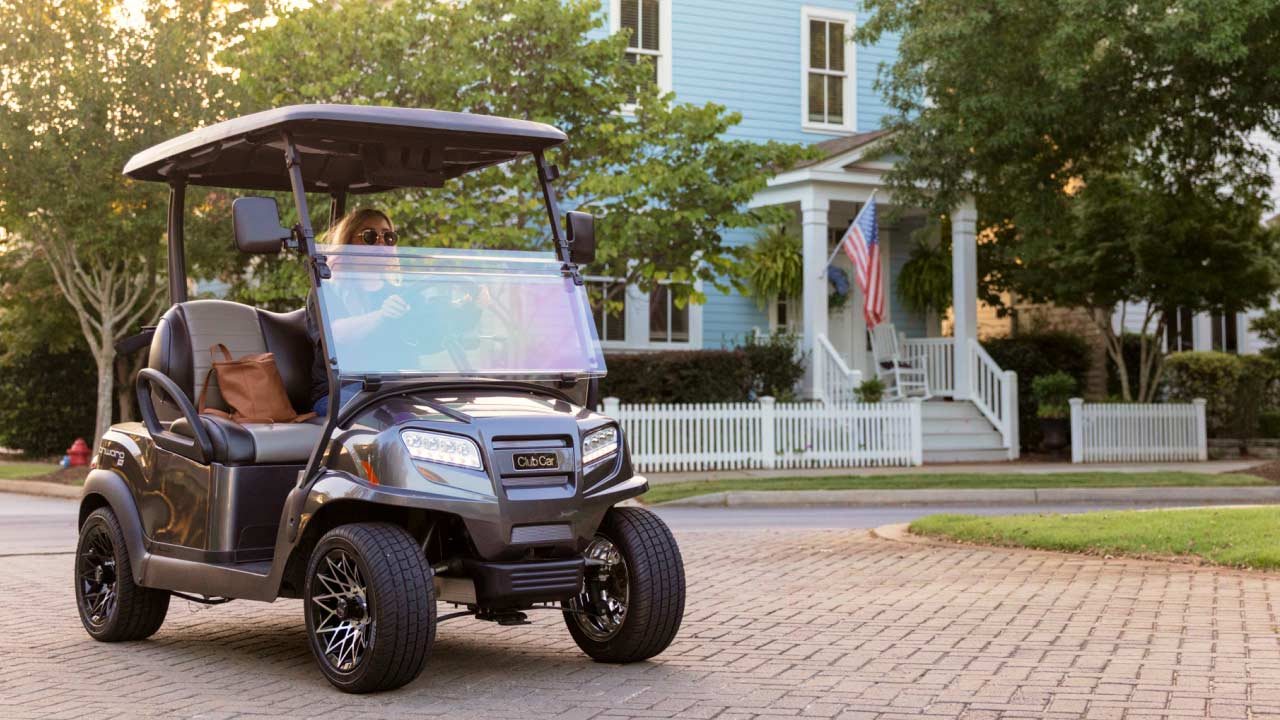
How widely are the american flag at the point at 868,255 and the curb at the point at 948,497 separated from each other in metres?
5.27

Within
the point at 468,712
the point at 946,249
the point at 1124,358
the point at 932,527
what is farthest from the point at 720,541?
the point at 1124,358

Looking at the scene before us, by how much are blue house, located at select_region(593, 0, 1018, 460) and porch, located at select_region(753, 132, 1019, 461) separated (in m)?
0.02

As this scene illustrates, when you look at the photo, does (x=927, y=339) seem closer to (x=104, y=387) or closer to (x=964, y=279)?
(x=964, y=279)

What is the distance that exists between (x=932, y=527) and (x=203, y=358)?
7385 mm

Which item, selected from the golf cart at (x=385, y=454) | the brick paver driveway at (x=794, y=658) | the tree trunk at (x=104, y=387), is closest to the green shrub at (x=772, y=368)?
the tree trunk at (x=104, y=387)

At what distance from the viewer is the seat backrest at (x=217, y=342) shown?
25.7 feet

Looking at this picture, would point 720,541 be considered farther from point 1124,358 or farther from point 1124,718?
point 1124,358

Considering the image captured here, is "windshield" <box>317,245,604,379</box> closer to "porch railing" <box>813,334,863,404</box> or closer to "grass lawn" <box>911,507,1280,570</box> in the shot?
"grass lawn" <box>911,507,1280,570</box>

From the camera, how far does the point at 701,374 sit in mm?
24172

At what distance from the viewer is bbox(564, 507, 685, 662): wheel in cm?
698

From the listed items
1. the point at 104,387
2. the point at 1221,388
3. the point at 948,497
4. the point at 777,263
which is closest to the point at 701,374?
the point at 777,263

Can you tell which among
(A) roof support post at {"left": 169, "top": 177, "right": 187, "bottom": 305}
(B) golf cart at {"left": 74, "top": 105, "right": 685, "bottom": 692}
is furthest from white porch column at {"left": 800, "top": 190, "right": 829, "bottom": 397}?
(A) roof support post at {"left": 169, "top": 177, "right": 187, "bottom": 305}

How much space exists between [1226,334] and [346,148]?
27.9 meters

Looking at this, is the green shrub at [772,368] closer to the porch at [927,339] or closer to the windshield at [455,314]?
the porch at [927,339]
